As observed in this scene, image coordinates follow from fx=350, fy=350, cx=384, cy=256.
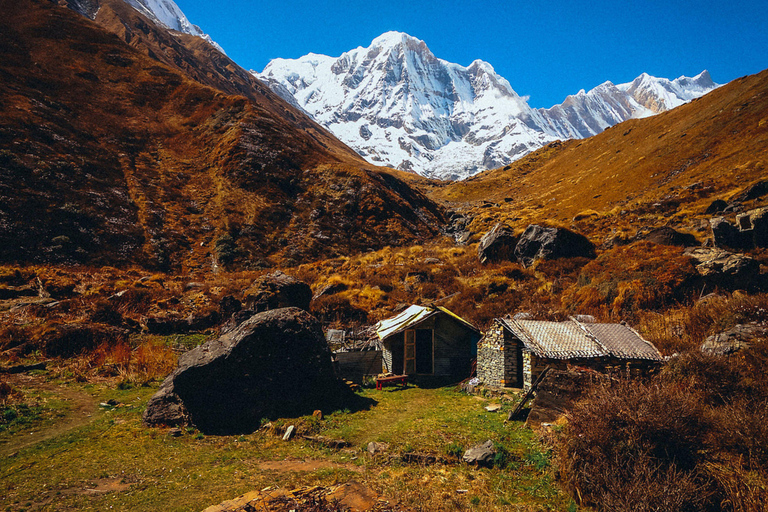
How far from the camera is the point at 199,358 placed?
1116 cm

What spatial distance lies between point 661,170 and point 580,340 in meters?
43.5

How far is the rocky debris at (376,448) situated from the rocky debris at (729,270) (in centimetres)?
1684

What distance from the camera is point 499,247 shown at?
96.1 feet

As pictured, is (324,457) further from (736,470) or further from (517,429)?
(736,470)

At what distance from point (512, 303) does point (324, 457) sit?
1619 cm

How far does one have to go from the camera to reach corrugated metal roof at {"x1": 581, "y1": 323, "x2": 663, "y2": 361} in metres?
11.8

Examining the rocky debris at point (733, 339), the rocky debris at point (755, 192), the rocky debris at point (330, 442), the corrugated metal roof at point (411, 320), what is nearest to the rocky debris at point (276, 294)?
the corrugated metal roof at point (411, 320)

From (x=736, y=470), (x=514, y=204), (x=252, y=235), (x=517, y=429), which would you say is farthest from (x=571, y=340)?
(x=514, y=204)

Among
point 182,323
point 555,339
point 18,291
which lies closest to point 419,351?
point 555,339

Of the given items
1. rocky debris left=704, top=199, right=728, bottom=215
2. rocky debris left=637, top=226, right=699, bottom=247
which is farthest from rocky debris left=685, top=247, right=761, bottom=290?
rocky debris left=704, top=199, right=728, bottom=215

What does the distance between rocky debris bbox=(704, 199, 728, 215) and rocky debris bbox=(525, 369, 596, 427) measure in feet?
81.9

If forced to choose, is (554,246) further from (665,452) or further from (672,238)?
(665,452)

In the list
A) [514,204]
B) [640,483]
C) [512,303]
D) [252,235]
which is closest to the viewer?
[640,483]

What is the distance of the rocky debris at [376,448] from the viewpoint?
834cm
